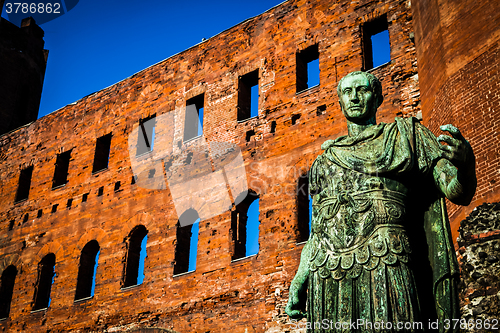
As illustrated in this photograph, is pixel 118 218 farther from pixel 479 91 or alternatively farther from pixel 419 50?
pixel 479 91

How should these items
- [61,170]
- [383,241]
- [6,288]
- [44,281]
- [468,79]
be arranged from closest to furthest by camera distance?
[383,241] → [468,79] → [44,281] → [6,288] → [61,170]

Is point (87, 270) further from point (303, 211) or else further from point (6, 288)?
point (303, 211)

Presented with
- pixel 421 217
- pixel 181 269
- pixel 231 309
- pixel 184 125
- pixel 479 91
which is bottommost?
pixel 421 217

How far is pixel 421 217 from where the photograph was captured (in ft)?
10.7

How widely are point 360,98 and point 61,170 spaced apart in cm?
1508

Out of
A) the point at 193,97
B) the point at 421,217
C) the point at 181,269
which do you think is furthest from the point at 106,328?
the point at 421,217

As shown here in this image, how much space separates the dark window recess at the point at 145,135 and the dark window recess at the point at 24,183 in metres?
4.37

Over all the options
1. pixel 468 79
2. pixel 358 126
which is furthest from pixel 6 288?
pixel 358 126

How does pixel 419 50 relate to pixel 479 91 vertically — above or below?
above

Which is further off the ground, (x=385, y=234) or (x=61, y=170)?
(x=61, y=170)

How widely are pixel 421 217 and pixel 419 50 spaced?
8.74m

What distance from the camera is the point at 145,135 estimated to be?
1584 cm

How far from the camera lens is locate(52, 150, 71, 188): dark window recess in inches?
672

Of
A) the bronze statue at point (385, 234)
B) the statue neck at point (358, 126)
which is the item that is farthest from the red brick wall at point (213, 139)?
the bronze statue at point (385, 234)
